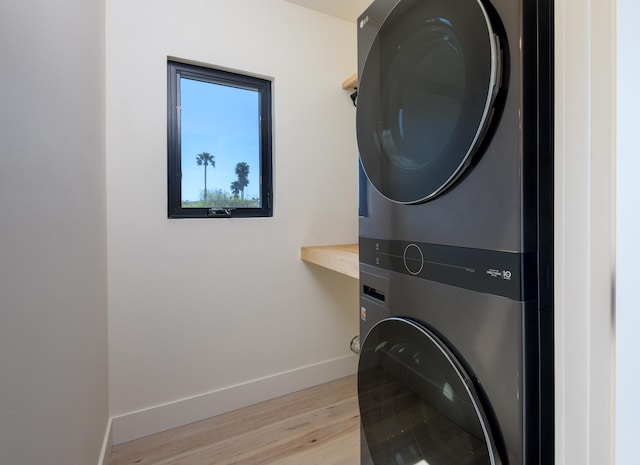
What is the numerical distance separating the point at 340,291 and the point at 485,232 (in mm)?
1612

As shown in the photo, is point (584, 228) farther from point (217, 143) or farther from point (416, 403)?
point (217, 143)

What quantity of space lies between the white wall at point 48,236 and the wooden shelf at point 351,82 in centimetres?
134

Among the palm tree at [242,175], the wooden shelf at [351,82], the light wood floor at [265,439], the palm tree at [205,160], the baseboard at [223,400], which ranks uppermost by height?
the wooden shelf at [351,82]

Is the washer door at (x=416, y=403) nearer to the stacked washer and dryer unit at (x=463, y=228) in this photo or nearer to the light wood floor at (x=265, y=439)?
the stacked washer and dryer unit at (x=463, y=228)

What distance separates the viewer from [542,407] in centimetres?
59

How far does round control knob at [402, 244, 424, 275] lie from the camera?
788mm

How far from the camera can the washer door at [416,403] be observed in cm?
67

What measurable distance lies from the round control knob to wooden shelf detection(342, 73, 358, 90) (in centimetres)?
154

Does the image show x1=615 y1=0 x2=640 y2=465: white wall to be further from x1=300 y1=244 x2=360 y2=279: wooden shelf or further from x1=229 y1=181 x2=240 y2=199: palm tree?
x1=229 y1=181 x2=240 y2=199: palm tree

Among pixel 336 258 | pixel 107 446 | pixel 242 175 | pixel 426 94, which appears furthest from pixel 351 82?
pixel 107 446

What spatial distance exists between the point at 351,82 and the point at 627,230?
1.85m

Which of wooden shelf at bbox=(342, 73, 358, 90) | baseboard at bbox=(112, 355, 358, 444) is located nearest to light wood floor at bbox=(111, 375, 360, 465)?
baseboard at bbox=(112, 355, 358, 444)

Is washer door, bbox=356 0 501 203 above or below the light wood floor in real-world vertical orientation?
above

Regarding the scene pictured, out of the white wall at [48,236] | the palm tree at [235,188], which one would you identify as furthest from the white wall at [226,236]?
the white wall at [48,236]
